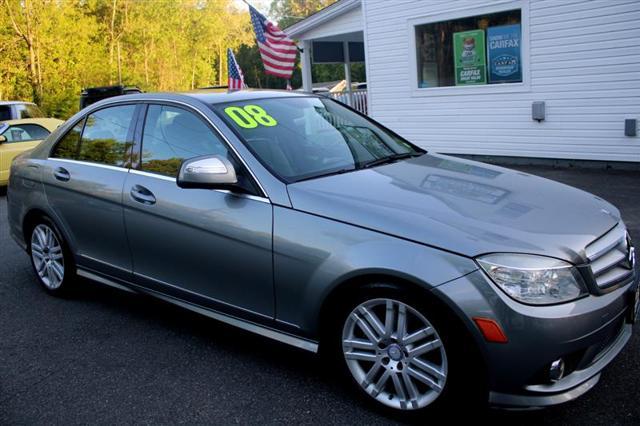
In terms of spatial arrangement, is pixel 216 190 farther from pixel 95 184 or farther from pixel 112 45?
pixel 112 45

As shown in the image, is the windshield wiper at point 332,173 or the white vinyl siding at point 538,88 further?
the white vinyl siding at point 538,88

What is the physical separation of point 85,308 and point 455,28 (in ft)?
28.3

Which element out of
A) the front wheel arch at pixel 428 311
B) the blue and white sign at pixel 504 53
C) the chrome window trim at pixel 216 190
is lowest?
the front wheel arch at pixel 428 311

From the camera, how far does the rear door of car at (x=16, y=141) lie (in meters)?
11.0

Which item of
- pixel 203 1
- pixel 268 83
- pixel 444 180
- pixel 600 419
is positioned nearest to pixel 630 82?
pixel 444 180

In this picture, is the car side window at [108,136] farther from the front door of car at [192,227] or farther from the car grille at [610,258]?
the car grille at [610,258]

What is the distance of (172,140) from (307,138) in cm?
89

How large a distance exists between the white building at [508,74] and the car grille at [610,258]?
6.86 m

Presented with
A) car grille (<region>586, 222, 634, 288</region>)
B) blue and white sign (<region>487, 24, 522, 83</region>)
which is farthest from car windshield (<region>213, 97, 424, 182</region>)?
blue and white sign (<region>487, 24, 522, 83</region>)

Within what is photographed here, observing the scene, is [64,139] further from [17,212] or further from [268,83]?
[268,83]

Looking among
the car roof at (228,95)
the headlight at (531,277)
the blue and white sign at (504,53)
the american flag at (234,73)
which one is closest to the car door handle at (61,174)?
the car roof at (228,95)

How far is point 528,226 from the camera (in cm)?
286

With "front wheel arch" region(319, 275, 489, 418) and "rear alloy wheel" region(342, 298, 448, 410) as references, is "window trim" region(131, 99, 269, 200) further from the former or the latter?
"rear alloy wheel" region(342, 298, 448, 410)

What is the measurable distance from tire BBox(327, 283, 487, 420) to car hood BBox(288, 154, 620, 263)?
1.09 ft
